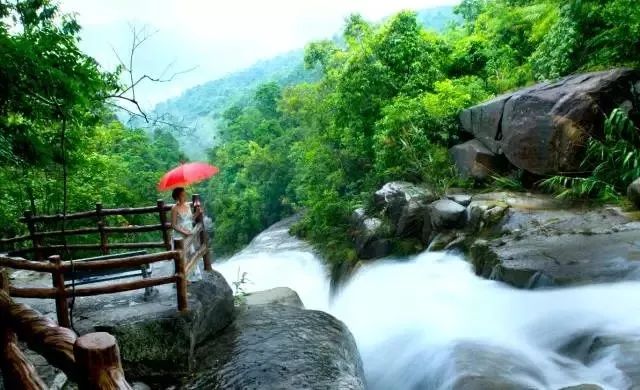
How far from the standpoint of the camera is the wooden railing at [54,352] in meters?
1.72

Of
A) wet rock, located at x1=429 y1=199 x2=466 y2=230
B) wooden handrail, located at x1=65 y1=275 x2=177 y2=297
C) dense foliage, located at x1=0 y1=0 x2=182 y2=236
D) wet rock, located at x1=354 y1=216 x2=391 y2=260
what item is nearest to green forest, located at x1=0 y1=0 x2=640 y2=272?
dense foliage, located at x1=0 y1=0 x2=182 y2=236

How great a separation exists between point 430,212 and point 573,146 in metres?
3.21

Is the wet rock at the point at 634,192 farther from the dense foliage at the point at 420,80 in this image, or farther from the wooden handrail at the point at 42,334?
the wooden handrail at the point at 42,334

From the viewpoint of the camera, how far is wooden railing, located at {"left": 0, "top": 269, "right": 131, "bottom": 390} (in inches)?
67.8

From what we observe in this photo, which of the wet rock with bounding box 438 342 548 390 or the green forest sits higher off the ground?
the green forest

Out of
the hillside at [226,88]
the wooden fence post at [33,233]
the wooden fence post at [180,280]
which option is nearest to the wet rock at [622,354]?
the wooden fence post at [180,280]

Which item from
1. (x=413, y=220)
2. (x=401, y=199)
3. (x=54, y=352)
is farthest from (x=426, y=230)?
(x=54, y=352)

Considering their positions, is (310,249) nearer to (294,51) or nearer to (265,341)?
(265,341)

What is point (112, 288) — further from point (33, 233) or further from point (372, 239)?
point (372, 239)

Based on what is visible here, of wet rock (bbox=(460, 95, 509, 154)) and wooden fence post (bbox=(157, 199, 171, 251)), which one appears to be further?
wet rock (bbox=(460, 95, 509, 154))

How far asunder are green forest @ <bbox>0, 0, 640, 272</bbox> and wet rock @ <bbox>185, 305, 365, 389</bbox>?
287cm

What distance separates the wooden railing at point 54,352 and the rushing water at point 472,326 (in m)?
4.65

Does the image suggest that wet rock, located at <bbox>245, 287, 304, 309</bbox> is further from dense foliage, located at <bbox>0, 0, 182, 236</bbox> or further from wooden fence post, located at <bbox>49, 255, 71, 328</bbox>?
dense foliage, located at <bbox>0, 0, 182, 236</bbox>

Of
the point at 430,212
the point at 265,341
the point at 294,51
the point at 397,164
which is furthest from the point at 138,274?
the point at 294,51
